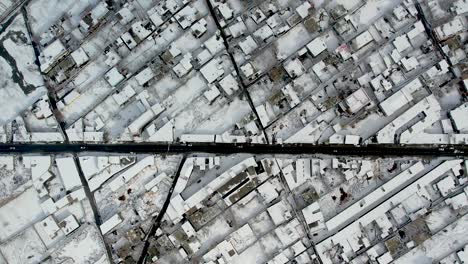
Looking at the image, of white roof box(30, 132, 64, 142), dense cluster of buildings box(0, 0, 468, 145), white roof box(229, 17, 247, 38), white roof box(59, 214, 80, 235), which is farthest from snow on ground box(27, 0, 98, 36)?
white roof box(59, 214, 80, 235)

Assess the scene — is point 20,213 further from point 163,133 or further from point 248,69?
point 248,69

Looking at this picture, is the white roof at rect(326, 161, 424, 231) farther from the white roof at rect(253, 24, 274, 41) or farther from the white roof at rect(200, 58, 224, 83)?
the white roof at rect(253, 24, 274, 41)

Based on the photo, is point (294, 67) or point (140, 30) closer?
point (294, 67)

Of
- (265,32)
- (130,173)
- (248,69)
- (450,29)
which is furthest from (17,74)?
(450,29)

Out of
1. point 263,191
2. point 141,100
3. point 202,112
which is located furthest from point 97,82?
point 263,191

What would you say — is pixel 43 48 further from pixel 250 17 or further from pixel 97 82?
pixel 250 17

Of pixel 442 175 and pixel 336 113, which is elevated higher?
pixel 336 113

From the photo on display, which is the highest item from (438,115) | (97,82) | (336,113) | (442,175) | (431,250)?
(97,82)
